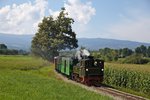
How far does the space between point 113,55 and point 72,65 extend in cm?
4818

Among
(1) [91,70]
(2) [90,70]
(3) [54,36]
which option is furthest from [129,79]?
(3) [54,36]

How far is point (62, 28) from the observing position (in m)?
99.2

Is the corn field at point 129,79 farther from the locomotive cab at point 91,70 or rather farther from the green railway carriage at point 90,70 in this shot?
the locomotive cab at point 91,70

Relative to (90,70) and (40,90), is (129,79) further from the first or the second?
(40,90)

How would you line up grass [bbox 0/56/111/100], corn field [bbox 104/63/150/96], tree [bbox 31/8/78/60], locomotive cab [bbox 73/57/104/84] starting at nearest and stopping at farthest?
grass [bbox 0/56/111/100] < corn field [bbox 104/63/150/96] < locomotive cab [bbox 73/57/104/84] < tree [bbox 31/8/78/60]

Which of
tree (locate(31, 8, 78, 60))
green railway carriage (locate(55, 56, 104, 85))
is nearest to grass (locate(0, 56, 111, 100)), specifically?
green railway carriage (locate(55, 56, 104, 85))

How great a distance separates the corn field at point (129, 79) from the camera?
3556 cm

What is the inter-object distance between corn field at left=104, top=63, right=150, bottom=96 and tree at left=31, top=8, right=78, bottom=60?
53745mm

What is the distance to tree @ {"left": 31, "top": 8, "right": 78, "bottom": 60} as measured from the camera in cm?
9819

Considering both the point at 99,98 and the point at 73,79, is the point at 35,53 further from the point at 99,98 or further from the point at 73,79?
the point at 99,98

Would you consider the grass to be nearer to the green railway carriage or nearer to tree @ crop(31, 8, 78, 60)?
the green railway carriage

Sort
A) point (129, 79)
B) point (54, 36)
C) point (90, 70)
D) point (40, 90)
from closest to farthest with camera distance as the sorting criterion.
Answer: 1. point (40, 90)
2. point (90, 70)
3. point (129, 79)
4. point (54, 36)

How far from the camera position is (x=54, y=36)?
331 feet

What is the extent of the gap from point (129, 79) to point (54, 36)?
63.6 metres
